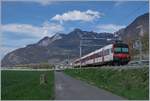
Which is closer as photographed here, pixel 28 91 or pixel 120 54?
pixel 28 91

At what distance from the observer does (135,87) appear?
23375mm

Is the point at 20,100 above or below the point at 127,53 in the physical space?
below

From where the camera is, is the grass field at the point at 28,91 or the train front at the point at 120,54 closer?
the grass field at the point at 28,91

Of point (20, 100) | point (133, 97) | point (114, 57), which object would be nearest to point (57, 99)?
point (20, 100)

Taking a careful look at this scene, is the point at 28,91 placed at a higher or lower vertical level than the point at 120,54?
lower

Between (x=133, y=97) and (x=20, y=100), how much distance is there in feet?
18.1

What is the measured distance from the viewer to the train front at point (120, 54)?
46.4 m

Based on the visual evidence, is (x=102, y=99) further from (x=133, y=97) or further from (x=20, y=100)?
(x=20, y=100)

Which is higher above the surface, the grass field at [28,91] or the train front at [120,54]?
the train front at [120,54]

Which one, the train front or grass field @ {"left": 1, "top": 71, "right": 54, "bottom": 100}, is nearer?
grass field @ {"left": 1, "top": 71, "right": 54, "bottom": 100}

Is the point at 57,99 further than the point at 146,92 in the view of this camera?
No

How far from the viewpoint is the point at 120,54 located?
4662 centimetres

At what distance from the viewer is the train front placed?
152 feet

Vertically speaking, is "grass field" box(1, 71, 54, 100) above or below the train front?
below
